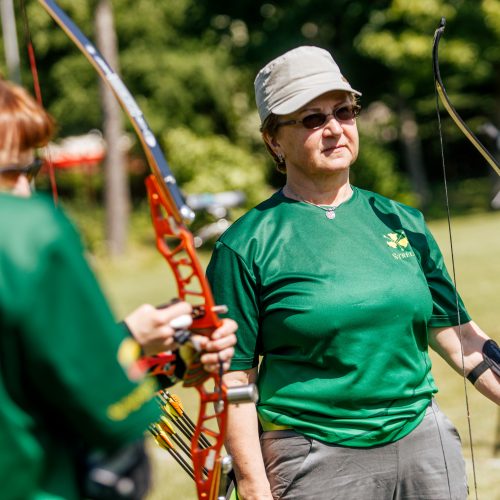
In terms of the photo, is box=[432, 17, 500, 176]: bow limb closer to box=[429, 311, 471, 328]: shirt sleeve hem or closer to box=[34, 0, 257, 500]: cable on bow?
box=[429, 311, 471, 328]: shirt sleeve hem

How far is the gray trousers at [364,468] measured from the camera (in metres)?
2.75

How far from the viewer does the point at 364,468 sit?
275 cm

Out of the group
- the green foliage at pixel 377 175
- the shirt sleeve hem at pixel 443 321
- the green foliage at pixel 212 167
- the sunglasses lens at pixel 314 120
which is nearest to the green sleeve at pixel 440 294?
the shirt sleeve hem at pixel 443 321

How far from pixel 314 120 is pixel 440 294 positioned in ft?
2.22

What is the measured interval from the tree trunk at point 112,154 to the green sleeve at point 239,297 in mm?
17508

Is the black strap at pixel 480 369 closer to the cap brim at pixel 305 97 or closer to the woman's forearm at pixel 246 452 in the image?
the woman's forearm at pixel 246 452

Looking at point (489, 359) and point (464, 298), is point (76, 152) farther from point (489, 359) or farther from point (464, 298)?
point (489, 359)

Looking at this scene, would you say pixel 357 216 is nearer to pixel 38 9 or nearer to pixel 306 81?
pixel 306 81

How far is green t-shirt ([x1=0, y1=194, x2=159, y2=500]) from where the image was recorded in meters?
1.55

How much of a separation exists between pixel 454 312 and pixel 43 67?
2622cm

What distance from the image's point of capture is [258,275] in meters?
2.76

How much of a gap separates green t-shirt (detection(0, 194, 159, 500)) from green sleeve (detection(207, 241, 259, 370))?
3.45ft

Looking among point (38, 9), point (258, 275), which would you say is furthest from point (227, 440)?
point (38, 9)

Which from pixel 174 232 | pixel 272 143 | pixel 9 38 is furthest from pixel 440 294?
pixel 9 38
